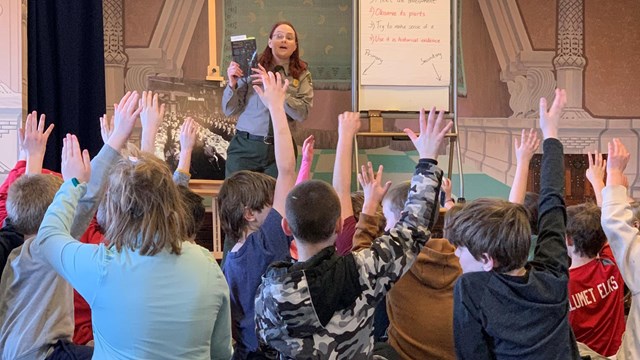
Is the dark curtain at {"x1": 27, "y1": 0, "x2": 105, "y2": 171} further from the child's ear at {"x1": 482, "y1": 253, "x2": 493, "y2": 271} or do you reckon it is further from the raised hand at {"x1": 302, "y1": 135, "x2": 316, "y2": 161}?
the child's ear at {"x1": 482, "y1": 253, "x2": 493, "y2": 271}

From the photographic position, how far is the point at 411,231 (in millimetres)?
1820

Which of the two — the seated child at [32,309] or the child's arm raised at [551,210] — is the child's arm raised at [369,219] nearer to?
the child's arm raised at [551,210]

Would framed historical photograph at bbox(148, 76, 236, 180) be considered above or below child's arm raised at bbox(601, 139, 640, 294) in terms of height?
above

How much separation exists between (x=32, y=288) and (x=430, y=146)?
119 cm

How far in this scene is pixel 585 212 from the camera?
8.77 ft

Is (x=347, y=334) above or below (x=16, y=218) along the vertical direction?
below

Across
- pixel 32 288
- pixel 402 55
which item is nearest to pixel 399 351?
pixel 32 288

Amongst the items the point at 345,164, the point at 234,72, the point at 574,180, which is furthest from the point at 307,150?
the point at 574,180

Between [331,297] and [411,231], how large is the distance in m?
0.27

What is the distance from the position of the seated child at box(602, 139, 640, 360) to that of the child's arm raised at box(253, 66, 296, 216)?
96 centimetres

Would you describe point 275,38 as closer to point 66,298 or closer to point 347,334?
point 66,298

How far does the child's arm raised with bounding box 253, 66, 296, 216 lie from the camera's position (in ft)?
7.34

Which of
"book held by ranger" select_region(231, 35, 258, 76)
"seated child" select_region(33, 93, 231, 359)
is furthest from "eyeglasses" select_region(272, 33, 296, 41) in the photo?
"seated child" select_region(33, 93, 231, 359)

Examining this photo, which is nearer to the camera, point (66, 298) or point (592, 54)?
point (66, 298)
